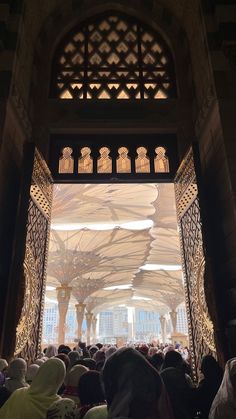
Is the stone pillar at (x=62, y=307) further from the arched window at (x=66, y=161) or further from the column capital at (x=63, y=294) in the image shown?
the arched window at (x=66, y=161)

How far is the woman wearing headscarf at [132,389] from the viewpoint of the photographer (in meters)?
1.34

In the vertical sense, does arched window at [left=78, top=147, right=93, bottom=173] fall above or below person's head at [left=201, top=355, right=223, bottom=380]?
above

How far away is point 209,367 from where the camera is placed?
2.73 m

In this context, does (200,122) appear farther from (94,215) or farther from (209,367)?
(94,215)

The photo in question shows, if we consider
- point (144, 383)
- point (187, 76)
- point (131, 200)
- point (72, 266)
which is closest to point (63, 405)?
point (144, 383)

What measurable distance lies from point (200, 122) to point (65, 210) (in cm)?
852

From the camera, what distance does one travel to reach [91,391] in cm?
221

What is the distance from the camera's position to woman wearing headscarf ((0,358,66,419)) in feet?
5.84

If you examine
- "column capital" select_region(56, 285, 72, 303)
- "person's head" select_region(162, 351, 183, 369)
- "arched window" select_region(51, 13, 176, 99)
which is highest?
"arched window" select_region(51, 13, 176, 99)

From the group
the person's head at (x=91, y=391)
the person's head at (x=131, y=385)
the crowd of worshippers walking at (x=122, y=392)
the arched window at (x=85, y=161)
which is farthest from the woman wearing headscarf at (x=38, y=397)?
the arched window at (x=85, y=161)

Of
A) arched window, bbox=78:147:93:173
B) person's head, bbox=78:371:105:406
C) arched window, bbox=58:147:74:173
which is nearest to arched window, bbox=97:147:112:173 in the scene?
arched window, bbox=78:147:93:173

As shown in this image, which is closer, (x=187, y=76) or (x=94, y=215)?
(x=187, y=76)

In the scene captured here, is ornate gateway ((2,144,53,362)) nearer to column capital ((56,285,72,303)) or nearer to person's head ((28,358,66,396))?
person's head ((28,358,66,396))

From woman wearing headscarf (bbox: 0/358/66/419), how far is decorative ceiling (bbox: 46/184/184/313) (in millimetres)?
→ 9150
